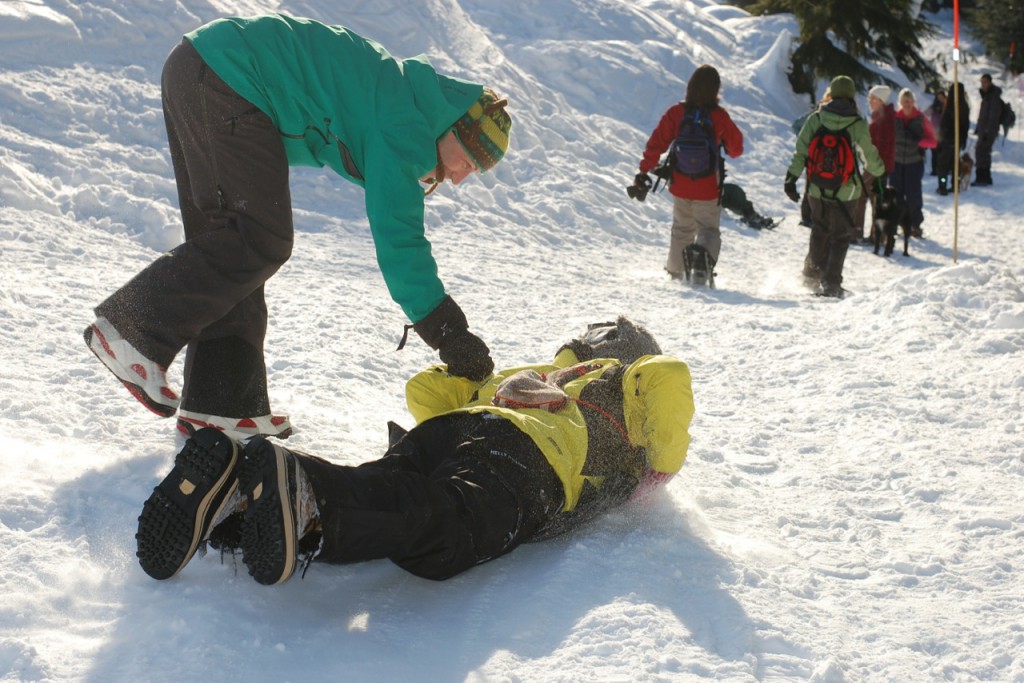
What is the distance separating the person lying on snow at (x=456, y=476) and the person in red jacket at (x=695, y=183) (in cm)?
426

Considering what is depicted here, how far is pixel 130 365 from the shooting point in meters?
2.71

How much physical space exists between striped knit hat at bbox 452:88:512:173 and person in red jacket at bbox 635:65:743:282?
4.70 meters

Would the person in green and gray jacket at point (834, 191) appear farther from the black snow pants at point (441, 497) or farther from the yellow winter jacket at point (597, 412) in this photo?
the black snow pants at point (441, 497)

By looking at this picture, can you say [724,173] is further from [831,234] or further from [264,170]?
[264,170]

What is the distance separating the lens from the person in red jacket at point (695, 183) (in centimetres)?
754

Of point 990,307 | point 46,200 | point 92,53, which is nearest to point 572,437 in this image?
point 990,307

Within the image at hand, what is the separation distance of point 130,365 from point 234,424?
0.43 m

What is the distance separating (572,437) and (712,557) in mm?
517

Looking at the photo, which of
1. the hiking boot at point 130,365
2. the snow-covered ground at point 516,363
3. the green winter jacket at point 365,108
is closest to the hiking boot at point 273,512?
the snow-covered ground at point 516,363

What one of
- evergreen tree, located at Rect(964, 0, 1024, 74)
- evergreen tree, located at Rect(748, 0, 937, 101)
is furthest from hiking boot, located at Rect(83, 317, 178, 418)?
evergreen tree, located at Rect(964, 0, 1024, 74)

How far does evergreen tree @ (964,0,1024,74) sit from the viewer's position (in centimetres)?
1939

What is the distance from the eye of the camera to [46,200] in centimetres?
578

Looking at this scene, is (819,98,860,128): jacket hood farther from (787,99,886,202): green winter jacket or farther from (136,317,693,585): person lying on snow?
(136,317,693,585): person lying on snow

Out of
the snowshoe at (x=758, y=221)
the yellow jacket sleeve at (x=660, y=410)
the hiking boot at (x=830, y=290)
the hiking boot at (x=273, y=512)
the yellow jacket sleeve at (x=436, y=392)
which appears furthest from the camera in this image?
the snowshoe at (x=758, y=221)
